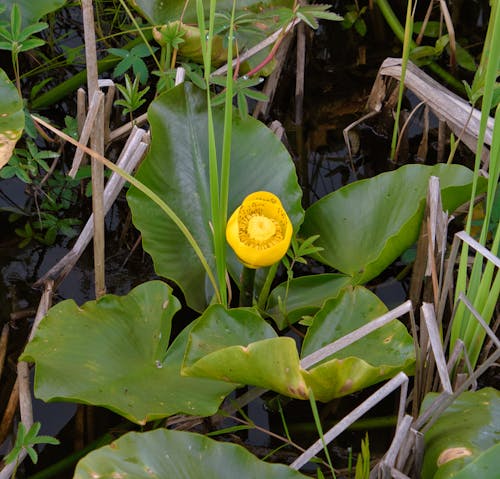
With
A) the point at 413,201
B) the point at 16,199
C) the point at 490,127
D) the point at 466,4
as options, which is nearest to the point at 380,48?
the point at 466,4

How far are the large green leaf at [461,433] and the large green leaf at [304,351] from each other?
9 cm

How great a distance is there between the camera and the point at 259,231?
1.14 metres

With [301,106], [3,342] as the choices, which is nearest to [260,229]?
[3,342]

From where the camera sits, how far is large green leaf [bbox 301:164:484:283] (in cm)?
133

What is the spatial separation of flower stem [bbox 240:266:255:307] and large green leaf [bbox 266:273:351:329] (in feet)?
0.14

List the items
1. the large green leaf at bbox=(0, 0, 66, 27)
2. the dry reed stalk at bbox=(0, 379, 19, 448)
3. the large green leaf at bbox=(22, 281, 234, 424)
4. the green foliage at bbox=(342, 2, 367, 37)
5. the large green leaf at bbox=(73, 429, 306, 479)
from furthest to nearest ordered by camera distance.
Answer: the green foliage at bbox=(342, 2, 367, 37) < the large green leaf at bbox=(0, 0, 66, 27) < the dry reed stalk at bbox=(0, 379, 19, 448) < the large green leaf at bbox=(22, 281, 234, 424) < the large green leaf at bbox=(73, 429, 306, 479)

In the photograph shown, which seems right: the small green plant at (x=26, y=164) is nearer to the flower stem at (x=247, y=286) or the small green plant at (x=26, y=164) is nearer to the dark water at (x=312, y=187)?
the dark water at (x=312, y=187)

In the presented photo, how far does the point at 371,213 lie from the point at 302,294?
0.61 feet

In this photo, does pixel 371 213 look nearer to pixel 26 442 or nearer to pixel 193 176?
pixel 193 176

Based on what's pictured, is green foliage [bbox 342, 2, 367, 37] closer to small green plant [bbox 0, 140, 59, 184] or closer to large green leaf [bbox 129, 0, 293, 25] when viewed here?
large green leaf [bbox 129, 0, 293, 25]

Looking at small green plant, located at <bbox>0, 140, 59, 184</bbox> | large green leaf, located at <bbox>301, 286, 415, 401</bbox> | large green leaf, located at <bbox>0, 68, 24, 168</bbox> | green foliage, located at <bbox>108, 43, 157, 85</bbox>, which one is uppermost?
green foliage, located at <bbox>108, 43, 157, 85</bbox>

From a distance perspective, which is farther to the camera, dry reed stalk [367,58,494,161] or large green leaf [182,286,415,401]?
dry reed stalk [367,58,494,161]

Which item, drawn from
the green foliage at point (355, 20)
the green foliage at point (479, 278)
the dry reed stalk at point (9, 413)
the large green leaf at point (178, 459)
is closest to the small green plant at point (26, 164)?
the dry reed stalk at point (9, 413)

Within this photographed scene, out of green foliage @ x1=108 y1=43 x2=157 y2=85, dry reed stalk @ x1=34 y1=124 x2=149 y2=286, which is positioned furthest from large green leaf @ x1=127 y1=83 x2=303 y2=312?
green foliage @ x1=108 y1=43 x2=157 y2=85
